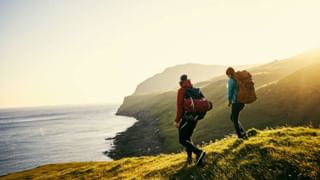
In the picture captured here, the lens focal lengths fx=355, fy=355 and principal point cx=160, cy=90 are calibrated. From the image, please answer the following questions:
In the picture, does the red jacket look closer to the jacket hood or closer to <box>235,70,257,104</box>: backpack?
the jacket hood

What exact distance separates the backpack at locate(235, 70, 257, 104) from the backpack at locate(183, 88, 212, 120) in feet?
A: 10.0

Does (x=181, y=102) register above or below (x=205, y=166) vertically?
above

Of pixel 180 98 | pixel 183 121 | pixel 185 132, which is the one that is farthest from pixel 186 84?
pixel 185 132

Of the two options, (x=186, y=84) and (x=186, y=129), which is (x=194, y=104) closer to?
(x=186, y=84)


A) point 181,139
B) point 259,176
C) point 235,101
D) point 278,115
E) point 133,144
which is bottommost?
point 133,144

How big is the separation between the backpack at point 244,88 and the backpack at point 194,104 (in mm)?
3051

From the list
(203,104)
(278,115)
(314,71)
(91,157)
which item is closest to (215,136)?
(278,115)

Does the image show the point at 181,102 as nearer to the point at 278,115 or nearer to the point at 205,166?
the point at 205,166

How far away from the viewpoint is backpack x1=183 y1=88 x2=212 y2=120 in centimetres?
1575

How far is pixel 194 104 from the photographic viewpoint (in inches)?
621

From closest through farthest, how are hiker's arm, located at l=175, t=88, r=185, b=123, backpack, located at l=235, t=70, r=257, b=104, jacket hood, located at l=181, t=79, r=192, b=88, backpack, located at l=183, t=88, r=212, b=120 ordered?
backpack, located at l=183, t=88, r=212, b=120
hiker's arm, located at l=175, t=88, r=185, b=123
jacket hood, located at l=181, t=79, r=192, b=88
backpack, located at l=235, t=70, r=257, b=104

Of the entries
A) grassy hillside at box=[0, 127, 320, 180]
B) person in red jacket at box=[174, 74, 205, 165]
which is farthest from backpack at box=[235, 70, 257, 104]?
person in red jacket at box=[174, 74, 205, 165]

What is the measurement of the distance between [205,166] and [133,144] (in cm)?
8767

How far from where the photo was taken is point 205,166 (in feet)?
56.0
